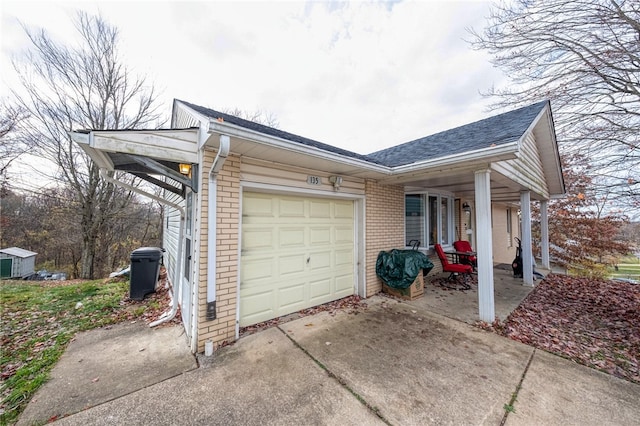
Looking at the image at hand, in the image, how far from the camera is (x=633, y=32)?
15.8 ft

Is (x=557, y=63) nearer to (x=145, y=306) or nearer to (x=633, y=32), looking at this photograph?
(x=633, y=32)

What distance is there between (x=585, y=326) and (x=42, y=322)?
931 centimetres

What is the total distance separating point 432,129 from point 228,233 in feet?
40.0

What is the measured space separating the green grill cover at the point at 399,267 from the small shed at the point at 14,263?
43.6 feet

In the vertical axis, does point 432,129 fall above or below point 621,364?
above

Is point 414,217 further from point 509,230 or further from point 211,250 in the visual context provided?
point 509,230

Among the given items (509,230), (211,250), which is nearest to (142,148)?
(211,250)

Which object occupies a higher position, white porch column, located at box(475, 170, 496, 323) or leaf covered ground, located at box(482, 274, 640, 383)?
white porch column, located at box(475, 170, 496, 323)

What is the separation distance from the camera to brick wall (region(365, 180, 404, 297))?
5148mm

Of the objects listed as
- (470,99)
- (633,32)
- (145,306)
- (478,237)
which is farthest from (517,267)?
(145,306)

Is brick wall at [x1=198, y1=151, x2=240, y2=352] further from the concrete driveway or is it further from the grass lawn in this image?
the grass lawn

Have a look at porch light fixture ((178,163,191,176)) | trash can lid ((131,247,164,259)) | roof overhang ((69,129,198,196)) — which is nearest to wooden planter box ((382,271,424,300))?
roof overhang ((69,129,198,196))

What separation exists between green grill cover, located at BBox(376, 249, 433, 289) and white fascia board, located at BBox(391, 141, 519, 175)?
1.91 metres

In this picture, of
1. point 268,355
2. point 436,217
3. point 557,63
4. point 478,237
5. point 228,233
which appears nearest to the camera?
point 268,355
